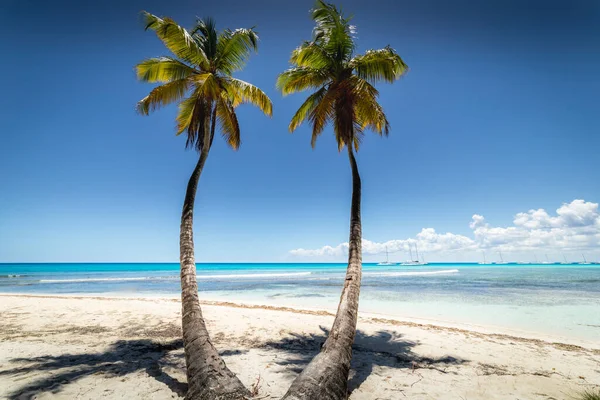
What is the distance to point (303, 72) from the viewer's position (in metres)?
8.52

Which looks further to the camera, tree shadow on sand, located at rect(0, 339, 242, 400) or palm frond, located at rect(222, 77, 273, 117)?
palm frond, located at rect(222, 77, 273, 117)

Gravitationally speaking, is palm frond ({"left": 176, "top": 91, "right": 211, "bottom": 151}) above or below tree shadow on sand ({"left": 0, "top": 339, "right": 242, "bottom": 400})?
above

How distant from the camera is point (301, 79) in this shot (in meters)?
8.62

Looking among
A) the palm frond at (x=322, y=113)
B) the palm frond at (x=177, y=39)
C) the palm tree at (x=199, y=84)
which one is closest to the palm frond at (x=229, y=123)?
the palm tree at (x=199, y=84)

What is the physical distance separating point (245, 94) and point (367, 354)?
810 cm

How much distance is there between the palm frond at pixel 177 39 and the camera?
7090mm

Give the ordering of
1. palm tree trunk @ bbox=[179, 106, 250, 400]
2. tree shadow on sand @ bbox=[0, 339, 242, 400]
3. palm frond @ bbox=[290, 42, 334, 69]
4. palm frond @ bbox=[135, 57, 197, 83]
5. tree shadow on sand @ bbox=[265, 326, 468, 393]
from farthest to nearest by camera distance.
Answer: palm frond @ bbox=[290, 42, 334, 69]
palm frond @ bbox=[135, 57, 197, 83]
tree shadow on sand @ bbox=[265, 326, 468, 393]
tree shadow on sand @ bbox=[0, 339, 242, 400]
palm tree trunk @ bbox=[179, 106, 250, 400]

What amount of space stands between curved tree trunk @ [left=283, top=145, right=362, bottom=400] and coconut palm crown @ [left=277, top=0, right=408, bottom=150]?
2.43 meters

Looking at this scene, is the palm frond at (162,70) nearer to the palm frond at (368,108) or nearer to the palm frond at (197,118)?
the palm frond at (197,118)

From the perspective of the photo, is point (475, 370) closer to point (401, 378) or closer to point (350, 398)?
point (401, 378)

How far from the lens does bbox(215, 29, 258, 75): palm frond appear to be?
8.05 meters

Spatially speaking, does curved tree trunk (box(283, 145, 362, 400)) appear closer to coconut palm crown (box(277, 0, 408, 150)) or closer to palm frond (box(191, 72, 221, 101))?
coconut palm crown (box(277, 0, 408, 150))

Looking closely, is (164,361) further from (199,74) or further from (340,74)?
(340,74)

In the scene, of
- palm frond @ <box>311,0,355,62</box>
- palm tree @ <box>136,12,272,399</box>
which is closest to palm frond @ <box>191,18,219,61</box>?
palm tree @ <box>136,12,272,399</box>
